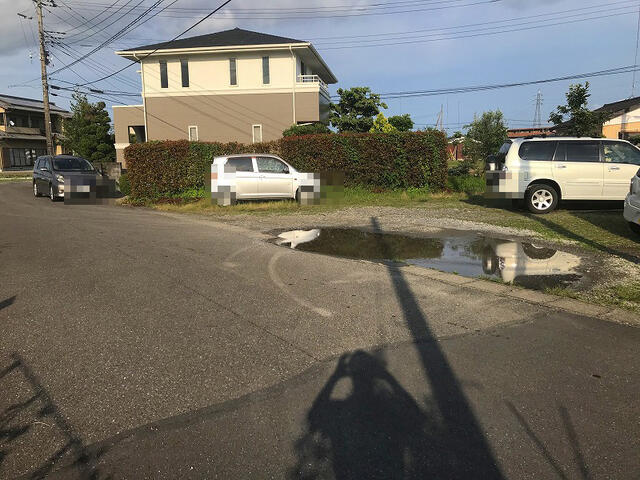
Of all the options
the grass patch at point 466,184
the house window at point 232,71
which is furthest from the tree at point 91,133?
the grass patch at point 466,184

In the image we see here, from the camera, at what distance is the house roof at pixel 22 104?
4650cm

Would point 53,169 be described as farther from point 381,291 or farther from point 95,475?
point 95,475

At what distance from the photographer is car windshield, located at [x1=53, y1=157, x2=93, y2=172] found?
1862 centimetres

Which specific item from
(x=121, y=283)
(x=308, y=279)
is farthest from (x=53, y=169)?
(x=308, y=279)

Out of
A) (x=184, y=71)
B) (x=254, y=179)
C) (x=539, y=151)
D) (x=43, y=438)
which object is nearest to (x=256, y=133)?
(x=184, y=71)

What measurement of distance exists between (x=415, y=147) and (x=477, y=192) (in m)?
3.08

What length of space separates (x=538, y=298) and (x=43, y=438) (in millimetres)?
5117

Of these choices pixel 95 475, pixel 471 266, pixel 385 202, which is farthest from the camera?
pixel 385 202

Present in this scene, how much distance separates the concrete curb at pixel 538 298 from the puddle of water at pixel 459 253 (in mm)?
327

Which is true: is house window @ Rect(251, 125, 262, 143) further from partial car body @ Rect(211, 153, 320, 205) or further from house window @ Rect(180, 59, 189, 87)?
partial car body @ Rect(211, 153, 320, 205)

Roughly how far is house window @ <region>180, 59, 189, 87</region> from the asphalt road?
92.9 feet

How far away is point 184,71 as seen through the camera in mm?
32281

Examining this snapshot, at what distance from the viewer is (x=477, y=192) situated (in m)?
17.7

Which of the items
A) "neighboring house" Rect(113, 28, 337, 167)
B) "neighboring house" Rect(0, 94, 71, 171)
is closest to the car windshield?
"neighboring house" Rect(113, 28, 337, 167)
